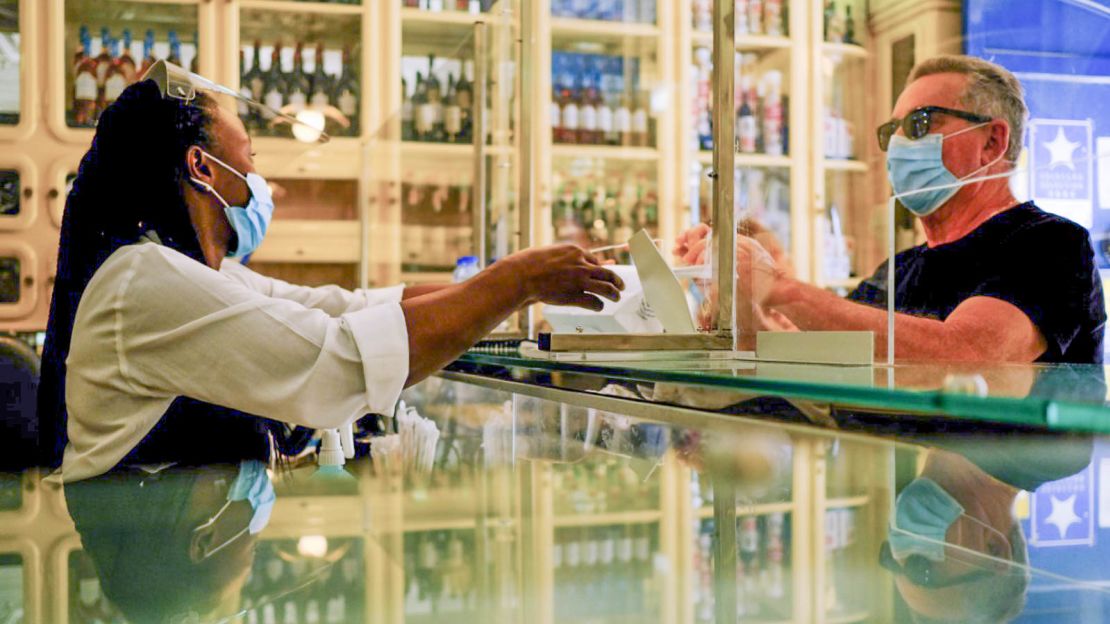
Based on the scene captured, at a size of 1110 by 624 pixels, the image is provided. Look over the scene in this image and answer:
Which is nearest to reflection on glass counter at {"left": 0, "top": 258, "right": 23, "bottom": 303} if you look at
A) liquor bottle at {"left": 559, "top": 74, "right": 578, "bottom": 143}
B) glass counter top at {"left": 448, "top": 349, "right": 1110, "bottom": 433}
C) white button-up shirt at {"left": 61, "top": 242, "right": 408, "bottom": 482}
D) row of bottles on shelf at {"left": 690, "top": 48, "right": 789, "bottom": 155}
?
liquor bottle at {"left": 559, "top": 74, "right": 578, "bottom": 143}

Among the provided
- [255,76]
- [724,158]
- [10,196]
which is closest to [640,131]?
[255,76]

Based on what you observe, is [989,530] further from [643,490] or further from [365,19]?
[365,19]

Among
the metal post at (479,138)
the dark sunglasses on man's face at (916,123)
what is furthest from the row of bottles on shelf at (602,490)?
the metal post at (479,138)

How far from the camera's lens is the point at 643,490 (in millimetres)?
820

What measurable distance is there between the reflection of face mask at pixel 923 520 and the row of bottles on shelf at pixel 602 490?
0.57 feet

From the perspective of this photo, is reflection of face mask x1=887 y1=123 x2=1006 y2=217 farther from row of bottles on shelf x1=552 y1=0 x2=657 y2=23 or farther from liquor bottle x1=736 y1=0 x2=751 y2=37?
row of bottles on shelf x1=552 y1=0 x2=657 y2=23

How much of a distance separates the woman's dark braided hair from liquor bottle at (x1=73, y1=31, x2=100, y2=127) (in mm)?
2535

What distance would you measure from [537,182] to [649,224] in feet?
1.46

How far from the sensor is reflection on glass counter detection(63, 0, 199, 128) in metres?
3.43

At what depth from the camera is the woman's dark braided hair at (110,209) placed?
106cm

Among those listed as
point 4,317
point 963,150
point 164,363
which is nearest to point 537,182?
point 4,317

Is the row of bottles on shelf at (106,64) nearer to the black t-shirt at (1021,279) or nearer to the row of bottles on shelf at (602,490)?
the black t-shirt at (1021,279)

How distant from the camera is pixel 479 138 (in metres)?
2.58

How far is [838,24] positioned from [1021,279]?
44cm
